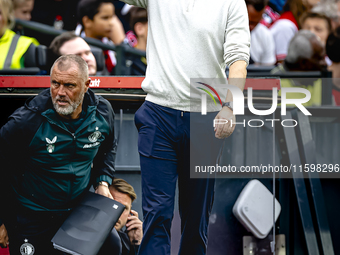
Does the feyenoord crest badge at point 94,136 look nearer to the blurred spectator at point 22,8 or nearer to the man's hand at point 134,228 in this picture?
the man's hand at point 134,228

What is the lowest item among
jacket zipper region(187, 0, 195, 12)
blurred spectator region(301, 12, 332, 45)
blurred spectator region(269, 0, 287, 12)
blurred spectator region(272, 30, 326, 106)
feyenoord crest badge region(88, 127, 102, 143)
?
feyenoord crest badge region(88, 127, 102, 143)

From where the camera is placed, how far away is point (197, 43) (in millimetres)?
3629

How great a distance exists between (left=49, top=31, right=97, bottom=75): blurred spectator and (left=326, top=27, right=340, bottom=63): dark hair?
2801 mm

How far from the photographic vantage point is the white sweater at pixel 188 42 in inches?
142

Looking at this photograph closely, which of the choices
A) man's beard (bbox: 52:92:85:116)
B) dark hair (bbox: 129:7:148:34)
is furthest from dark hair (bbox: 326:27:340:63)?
man's beard (bbox: 52:92:85:116)

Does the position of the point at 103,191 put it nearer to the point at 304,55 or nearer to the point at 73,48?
the point at 73,48

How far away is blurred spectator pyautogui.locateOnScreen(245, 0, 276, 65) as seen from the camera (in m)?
6.97

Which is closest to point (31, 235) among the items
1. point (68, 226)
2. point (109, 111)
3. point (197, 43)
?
point (68, 226)

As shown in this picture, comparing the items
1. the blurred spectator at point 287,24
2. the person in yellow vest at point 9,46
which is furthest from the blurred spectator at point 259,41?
the person in yellow vest at point 9,46

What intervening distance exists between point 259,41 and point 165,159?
4.01 m

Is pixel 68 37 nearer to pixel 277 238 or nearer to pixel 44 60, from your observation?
pixel 44 60

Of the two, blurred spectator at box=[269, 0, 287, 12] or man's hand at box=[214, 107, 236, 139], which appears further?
blurred spectator at box=[269, 0, 287, 12]

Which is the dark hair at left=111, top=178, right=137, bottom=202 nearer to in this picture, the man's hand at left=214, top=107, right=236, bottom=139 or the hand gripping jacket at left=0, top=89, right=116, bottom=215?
the hand gripping jacket at left=0, top=89, right=116, bottom=215

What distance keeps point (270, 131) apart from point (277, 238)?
2.93 ft
